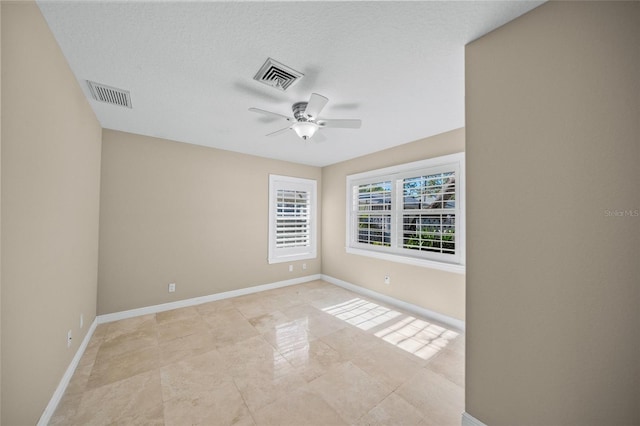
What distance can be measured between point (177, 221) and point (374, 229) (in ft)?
10.6

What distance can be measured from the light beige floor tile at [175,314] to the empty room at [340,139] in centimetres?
5

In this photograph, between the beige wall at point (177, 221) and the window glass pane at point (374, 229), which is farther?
the window glass pane at point (374, 229)

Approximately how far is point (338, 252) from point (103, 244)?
12.1 feet

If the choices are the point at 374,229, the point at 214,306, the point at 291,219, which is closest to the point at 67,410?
the point at 214,306

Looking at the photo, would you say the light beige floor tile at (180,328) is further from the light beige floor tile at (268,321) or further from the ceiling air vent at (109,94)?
the ceiling air vent at (109,94)

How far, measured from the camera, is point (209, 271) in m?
3.90

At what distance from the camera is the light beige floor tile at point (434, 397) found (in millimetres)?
1687

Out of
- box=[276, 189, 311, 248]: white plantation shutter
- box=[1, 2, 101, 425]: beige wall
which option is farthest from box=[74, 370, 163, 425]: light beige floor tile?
box=[276, 189, 311, 248]: white plantation shutter

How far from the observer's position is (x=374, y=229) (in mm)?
4238

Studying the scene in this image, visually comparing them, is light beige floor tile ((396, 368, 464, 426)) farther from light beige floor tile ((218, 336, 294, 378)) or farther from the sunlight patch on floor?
light beige floor tile ((218, 336, 294, 378))

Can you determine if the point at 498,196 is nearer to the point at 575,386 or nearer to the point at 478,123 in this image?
the point at 478,123

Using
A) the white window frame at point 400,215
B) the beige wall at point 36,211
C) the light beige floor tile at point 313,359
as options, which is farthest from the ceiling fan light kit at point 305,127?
the light beige floor tile at point 313,359

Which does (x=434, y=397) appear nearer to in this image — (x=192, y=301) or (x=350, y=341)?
(x=350, y=341)

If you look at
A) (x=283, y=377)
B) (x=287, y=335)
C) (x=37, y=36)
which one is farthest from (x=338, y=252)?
(x=37, y=36)
